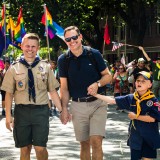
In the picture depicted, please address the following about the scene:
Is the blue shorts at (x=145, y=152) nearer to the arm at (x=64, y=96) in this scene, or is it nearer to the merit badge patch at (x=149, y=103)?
the merit badge patch at (x=149, y=103)

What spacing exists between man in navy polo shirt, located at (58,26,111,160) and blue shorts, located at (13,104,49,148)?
414mm

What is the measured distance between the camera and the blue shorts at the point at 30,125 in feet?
18.5

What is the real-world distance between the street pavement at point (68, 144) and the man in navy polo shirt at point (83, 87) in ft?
4.92

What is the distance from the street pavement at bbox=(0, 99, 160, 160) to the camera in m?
7.69

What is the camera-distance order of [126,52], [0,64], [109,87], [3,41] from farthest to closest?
1. [126,52]
2. [109,87]
3. [0,64]
4. [3,41]

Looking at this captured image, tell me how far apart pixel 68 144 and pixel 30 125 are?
323 centimetres

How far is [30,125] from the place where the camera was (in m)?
5.70

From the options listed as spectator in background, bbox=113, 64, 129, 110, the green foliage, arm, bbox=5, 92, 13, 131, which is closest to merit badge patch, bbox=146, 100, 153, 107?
arm, bbox=5, 92, 13, 131

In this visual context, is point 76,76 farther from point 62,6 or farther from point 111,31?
point 111,31

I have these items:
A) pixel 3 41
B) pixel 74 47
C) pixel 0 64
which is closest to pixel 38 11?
pixel 0 64

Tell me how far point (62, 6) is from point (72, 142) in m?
24.8

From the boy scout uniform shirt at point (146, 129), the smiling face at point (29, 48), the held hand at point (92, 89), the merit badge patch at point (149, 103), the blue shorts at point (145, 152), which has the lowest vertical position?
the blue shorts at point (145, 152)

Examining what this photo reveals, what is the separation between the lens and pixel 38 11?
108 ft

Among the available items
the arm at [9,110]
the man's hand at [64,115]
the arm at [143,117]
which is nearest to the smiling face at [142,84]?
the arm at [143,117]
